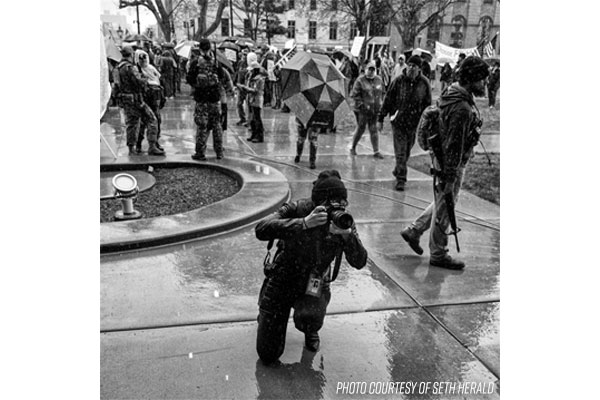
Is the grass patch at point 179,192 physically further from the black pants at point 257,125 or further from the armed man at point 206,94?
the black pants at point 257,125

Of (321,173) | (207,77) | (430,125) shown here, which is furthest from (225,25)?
(321,173)

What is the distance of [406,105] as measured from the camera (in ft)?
24.1

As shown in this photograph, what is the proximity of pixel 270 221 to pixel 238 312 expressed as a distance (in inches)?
43.3

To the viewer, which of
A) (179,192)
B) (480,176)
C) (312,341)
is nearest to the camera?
(312,341)

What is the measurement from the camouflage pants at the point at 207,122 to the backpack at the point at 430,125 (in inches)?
175

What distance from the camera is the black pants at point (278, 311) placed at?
9.81ft

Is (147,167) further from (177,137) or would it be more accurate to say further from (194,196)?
(177,137)

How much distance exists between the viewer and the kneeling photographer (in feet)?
9.32

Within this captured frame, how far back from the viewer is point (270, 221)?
9.37ft


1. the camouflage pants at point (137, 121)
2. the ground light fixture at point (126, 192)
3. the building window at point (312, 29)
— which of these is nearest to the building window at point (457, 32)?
the building window at point (312, 29)

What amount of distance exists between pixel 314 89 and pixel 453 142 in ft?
11.6

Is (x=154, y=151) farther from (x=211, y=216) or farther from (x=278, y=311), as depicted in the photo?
(x=278, y=311)

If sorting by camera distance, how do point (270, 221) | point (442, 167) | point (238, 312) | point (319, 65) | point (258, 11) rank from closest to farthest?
point (270, 221) → point (238, 312) → point (442, 167) → point (319, 65) → point (258, 11)
